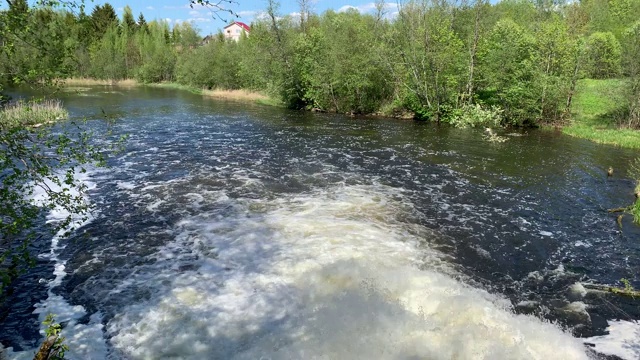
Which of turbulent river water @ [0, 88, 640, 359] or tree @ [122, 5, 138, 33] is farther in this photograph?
tree @ [122, 5, 138, 33]

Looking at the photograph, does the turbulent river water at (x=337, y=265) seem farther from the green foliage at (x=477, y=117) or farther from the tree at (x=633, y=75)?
the green foliage at (x=477, y=117)

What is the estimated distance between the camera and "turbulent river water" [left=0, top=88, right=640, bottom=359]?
22.7 feet

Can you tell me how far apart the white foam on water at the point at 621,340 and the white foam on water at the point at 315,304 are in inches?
15.4

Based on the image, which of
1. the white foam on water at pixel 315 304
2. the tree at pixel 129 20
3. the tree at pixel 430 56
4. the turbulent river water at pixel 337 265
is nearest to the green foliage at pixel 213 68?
the tree at pixel 430 56

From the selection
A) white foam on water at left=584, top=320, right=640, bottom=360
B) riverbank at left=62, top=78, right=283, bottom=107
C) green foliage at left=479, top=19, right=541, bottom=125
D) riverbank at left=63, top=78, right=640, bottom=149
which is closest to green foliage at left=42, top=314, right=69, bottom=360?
white foam on water at left=584, top=320, right=640, bottom=360

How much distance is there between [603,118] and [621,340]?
2875cm

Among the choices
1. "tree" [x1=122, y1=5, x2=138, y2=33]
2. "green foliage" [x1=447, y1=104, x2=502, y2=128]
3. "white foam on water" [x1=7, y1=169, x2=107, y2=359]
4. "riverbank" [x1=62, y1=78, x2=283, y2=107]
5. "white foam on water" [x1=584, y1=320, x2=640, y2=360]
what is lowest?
"white foam on water" [x1=7, y1=169, x2=107, y2=359]

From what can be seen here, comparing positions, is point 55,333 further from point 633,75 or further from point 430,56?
point 430,56

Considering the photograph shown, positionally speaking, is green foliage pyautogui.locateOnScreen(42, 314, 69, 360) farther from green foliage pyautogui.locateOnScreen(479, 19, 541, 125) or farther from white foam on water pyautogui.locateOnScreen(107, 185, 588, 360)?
green foliage pyautogui.locateOnScreen(479, 19, 541, 125)

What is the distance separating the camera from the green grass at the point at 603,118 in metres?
25.2

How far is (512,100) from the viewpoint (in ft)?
99.0

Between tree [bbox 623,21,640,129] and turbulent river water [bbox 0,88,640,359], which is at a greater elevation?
tree [bbox 623,21,640,129]

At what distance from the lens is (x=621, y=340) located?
7125 millimetres

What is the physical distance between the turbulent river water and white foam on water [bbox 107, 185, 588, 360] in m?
0.03
